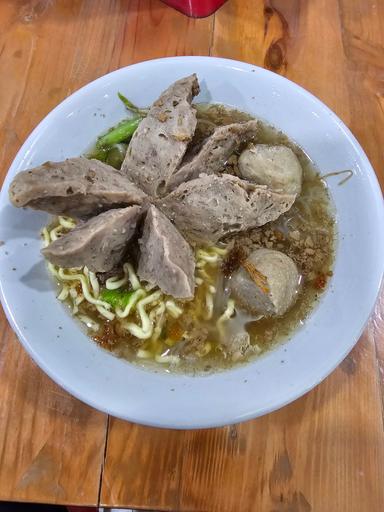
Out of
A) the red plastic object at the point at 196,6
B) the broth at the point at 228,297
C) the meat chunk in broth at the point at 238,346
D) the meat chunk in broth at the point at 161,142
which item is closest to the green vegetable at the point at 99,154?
the meat chunk in broth at the point at 161,142

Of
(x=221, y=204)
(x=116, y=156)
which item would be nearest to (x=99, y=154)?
(x=116, y=156)

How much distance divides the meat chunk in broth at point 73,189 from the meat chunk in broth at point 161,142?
0.23 feet

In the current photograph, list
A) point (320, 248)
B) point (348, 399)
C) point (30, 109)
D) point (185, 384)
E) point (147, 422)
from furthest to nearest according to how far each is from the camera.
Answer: point (30, 109) → point (320, 248) → point (348, 399) → point (185, 384) → point (147, 422)

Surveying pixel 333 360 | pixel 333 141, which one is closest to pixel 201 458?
pixel 333 360

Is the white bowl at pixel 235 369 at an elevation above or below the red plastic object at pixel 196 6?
below

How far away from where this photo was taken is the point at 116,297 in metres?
1.77

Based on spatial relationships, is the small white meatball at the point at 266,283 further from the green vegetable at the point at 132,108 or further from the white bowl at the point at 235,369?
the green vegetable at the point at 132,108

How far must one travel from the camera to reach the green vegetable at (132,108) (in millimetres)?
1925

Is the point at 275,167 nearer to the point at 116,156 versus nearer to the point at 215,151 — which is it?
the point at 215,151

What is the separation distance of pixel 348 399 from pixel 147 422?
0.77m

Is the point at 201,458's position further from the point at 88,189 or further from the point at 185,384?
the point at 88,189

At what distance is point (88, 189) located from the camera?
153 centimetres

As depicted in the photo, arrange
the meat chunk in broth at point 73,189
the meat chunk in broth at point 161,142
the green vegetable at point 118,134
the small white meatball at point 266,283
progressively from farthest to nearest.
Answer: the green vegetable at point 118,134 → the meat chunk in broth at point 161,142 → the small white meatball at point 266,283 → the meat chunk in broth at point 73,189

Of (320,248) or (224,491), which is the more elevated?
(320,248)
